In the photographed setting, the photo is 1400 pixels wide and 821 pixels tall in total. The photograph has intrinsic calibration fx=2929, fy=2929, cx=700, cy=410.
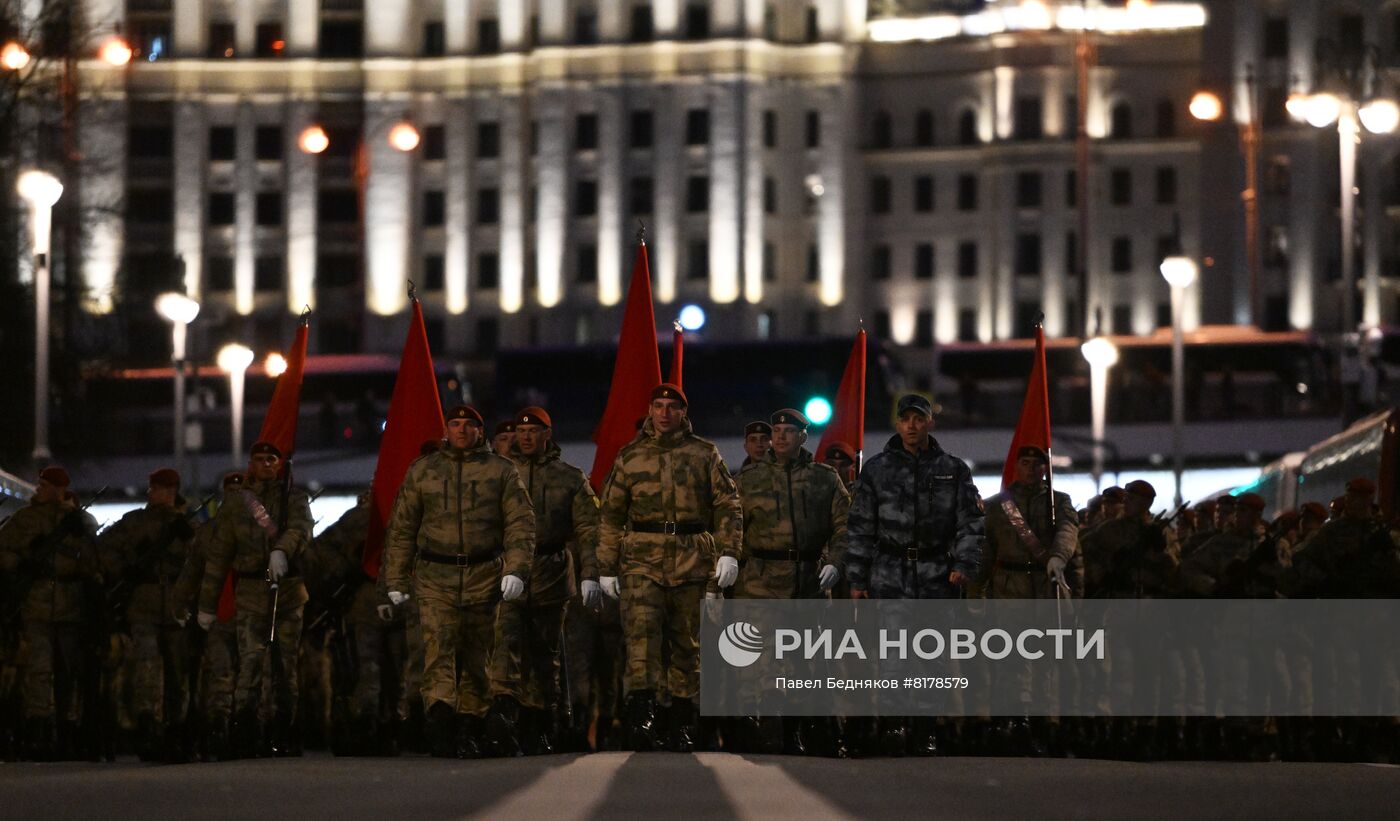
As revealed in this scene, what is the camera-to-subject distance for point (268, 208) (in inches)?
3866

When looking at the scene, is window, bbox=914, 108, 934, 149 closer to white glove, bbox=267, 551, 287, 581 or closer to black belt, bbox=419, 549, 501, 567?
white glove, bbox=267, 551, 287, 581

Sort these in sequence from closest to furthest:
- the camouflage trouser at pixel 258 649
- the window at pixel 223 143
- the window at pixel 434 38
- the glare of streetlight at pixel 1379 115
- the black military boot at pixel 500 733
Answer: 1. the black military boot at pixel 500 733
2. the camouflage trouser at pixel 258 649
3. the glare of streetlight at pixel 1379 115
4. the window at pixel 223 143
5. the window at pixel 434 38

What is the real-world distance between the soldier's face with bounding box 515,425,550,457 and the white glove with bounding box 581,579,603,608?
3.27ft

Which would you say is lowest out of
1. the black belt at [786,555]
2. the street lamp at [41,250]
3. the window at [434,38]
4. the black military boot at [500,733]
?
the black military boot at [500,733]

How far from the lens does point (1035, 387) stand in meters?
19.0

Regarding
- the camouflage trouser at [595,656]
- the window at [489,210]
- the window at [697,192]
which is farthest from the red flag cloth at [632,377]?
the window at [489,210]

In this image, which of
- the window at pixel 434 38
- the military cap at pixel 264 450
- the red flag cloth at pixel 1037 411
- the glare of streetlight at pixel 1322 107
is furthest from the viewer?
the window at pixel 434 38

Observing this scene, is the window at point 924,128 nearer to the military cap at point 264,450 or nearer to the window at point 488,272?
the window at point 488,272

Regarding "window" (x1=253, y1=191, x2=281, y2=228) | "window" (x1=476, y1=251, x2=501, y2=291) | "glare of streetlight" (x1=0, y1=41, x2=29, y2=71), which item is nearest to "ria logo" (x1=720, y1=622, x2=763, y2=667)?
"glare of streetlight" (x1=0, y1=41, x2=29, y2=71)

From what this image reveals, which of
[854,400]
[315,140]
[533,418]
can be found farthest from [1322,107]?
[315,140]

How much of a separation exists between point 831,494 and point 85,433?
133ft

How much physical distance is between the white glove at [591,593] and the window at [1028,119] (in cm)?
8324

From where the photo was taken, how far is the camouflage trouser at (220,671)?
15.7 m

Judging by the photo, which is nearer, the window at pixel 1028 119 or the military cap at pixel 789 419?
the military cap at pixel 789 419
